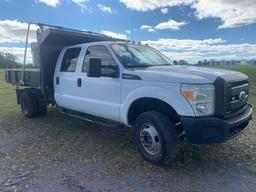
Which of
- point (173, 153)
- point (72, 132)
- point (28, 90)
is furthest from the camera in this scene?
point (28, 90)

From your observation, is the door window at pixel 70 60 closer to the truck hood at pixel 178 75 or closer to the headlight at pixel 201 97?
the truck hood at pixel 178 75

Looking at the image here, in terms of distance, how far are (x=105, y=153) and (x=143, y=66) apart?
1753mm

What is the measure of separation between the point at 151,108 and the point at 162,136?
2.34 feet

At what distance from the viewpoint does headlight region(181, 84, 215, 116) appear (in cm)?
383

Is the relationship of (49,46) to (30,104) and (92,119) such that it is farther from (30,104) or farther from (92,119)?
(92,119)

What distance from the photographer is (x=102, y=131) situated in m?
6.43

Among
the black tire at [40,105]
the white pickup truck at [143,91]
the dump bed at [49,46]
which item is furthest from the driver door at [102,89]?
the black tire at [40,105]

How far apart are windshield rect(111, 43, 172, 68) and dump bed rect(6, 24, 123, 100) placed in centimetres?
181

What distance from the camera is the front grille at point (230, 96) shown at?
3.83m

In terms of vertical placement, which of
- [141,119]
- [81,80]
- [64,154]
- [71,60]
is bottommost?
[64,154]

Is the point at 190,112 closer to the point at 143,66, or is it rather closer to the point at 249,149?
the point at 143,66

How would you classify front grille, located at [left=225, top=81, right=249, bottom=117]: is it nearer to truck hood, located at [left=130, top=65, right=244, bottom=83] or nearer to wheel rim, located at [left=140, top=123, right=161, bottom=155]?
truck hood, located at [left=130, top=65, right=244, bottom=83]

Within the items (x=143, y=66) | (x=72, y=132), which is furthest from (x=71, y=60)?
(x=143, y=66)

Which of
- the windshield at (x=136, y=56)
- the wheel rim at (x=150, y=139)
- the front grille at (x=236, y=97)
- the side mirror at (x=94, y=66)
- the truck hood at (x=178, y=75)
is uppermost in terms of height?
the windshield at (x=136, y=56)
